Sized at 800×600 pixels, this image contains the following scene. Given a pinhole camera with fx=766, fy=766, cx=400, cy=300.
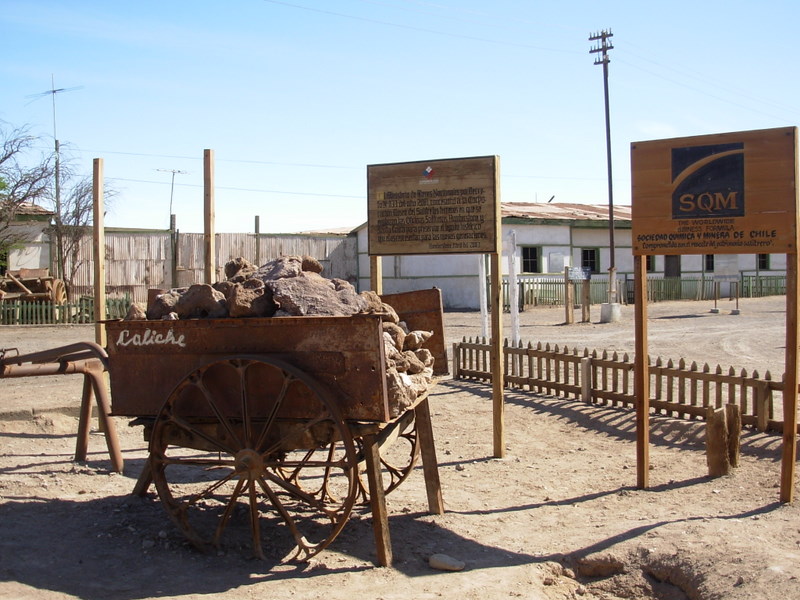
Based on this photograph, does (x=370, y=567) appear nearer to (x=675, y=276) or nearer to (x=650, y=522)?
(x=650, y=522)

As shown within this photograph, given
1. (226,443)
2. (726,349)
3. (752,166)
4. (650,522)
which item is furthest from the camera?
(726,349)

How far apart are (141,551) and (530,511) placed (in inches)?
110

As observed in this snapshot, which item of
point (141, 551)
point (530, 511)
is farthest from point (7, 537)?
point (530, 511)

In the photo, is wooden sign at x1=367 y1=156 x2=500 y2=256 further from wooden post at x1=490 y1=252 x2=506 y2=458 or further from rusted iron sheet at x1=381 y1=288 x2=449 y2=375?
rusted iron sheet at x1=381 y1=288 x2=449 y2=375

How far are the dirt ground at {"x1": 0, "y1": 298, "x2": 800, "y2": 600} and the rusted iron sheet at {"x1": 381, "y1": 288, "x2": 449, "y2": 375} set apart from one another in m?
1.22

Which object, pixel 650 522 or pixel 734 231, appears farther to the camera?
pixel 734 231

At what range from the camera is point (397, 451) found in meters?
7.72

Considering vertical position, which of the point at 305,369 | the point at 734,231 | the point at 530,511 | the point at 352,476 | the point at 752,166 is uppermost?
the point at 752,166

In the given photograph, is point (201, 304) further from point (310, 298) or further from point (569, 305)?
point (569, 305)

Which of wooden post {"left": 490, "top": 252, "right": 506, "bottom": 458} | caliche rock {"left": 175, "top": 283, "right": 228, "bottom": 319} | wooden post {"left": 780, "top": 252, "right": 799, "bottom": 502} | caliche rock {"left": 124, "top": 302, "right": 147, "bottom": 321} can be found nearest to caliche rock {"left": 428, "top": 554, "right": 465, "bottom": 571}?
caliche rock {"left": 175, "top": 283, "right": 228, "bottom": 319}

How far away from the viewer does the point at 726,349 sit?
582 inches

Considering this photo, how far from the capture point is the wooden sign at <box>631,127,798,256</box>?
567 centimetres

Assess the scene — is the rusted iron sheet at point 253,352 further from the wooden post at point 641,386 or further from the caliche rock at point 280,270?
the wooden post at point 641,386

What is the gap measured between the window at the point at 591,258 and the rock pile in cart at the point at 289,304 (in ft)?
93.5
